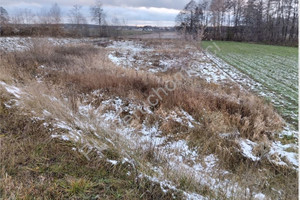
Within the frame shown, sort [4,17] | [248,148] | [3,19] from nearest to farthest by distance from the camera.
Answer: [248,148]
[3,19]
[4,17]

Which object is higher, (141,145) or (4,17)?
(4,17)

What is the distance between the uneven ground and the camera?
1.88 m

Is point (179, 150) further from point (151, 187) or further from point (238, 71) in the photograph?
point (238, 71)

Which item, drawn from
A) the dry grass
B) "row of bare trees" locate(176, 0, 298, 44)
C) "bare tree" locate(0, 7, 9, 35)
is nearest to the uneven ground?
the dry grass

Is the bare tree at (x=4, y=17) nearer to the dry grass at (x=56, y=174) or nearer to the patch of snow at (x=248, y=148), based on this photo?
the dry grass at (x=56, y=174)

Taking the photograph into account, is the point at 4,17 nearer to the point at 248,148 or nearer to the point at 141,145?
the point at 141,145

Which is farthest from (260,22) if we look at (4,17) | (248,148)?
(4,17)

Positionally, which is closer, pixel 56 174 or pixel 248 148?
pixel 56 174

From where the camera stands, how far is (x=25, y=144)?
2.34 m

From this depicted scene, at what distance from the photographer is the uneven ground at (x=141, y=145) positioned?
188 centimetres

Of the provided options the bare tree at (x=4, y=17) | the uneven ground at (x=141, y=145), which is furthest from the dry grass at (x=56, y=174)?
the bare tree at (x=4, y=17)

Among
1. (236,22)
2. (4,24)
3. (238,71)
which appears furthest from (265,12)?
(4,24)

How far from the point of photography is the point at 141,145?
273cm

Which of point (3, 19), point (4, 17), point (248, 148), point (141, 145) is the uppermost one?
point (4, 17)
